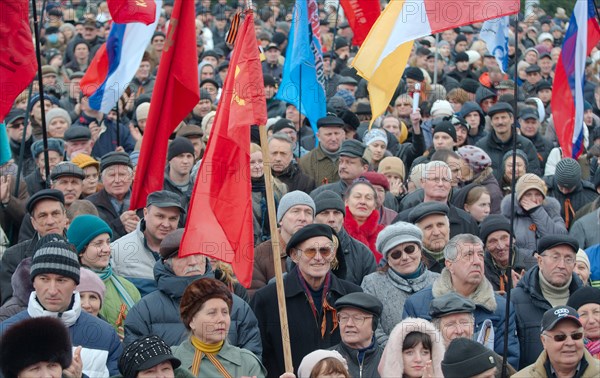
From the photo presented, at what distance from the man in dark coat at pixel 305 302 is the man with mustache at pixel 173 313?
1.41 feet

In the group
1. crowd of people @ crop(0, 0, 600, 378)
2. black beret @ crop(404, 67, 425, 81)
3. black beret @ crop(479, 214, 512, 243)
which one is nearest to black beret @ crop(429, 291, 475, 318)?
crowd of people @ crop(0, 0, 600, 378)

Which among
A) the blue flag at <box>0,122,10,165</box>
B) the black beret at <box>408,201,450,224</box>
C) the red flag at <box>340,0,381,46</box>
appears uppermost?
the red flag at <box>340,0,381,46</box>

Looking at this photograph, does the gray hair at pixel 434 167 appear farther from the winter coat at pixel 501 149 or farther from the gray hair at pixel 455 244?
the winter coat at pixel 501 149

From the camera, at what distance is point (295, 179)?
12.4 meters

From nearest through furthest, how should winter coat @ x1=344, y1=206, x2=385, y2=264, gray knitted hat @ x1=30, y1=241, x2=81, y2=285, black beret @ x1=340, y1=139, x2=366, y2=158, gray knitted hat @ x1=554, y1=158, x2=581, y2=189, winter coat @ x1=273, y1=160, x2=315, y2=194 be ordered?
gray knitted hat @ x1=30, y1=241, x2=81, y2=285, winter coat @ x1=344, y1=206, x2=385, y2=264, black beret @ x1=340, y1=139, x2=366, y2=158, winter coat @ x1=273, y1=160, x2=315, y2=194, gray knitted hat @ x1=554, y1=158, x2=581, y2=189

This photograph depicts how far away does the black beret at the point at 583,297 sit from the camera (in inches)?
348

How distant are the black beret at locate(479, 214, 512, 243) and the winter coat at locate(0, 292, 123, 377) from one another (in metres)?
3.19

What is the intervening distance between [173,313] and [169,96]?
203 centimetres

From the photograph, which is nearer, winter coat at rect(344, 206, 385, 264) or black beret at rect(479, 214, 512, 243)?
black beret at rect(479, 214, 512, 243)

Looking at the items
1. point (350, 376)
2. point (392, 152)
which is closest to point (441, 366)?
point (350, 376)

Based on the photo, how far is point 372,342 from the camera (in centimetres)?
852

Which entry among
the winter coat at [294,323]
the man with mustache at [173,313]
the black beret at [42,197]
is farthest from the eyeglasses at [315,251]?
the black beret at [42,197]

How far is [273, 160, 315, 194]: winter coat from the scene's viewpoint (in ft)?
40.3

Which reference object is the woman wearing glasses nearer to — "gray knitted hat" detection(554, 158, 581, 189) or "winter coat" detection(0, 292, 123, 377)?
"winter coat" detection(0, 292, 123, 377)
